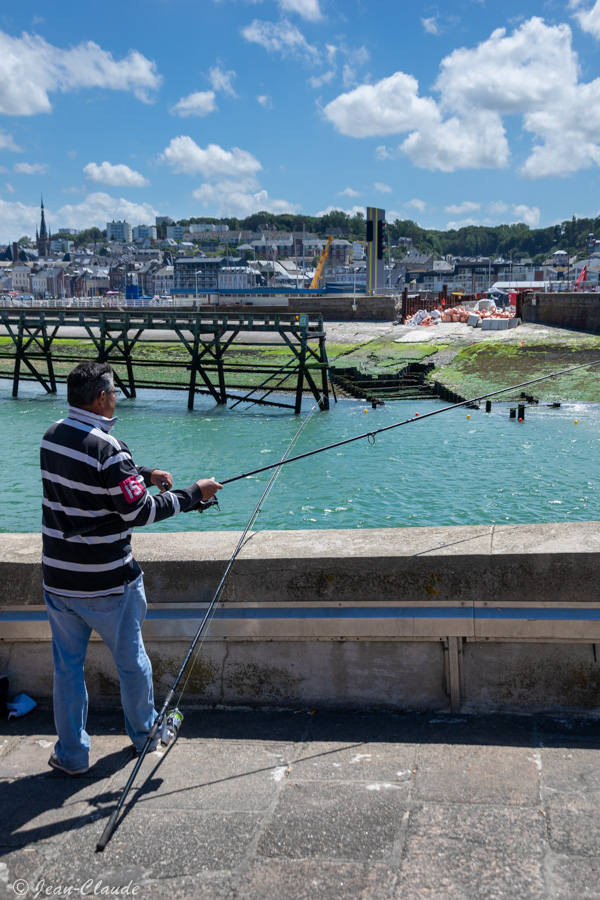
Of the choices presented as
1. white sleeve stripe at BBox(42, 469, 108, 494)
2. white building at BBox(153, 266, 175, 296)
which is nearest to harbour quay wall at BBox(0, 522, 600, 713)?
white sleeve stripe at BBox(42, 469, 108, 494)

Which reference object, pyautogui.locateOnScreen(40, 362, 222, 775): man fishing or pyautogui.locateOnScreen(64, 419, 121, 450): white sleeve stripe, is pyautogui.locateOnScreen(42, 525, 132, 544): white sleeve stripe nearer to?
pyautogui.locateOnScreen(40, 362, 222, 775): man fishing

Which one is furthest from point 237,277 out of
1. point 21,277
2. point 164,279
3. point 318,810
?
point 318,810

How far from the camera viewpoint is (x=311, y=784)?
293 cm

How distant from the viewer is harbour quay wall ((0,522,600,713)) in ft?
11.0

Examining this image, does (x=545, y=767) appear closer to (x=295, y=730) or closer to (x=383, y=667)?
(x=383, y=667)

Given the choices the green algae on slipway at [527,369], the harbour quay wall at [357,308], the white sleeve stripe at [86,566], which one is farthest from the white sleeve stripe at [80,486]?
the harbour quay wall at [357,308]

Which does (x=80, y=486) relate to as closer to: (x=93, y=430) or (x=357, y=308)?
(x=93, y=430)

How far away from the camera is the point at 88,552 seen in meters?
3.04

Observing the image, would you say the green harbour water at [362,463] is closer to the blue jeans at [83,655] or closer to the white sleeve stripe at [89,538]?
the blue jeans at [83,655]

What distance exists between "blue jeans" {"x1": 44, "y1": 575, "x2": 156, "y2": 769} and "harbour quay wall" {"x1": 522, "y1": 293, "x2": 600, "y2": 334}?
32938mm

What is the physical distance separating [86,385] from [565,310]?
35.6 metres

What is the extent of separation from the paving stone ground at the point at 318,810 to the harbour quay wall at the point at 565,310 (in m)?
32.5

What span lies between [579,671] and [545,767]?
554 mm

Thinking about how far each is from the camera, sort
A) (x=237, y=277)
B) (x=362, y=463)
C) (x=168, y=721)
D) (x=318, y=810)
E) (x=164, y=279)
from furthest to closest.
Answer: (x=164, y=279)
(x=237, y=277)
(x=362, y=463)
(x=168, y=721)
(x=318, y=810)
